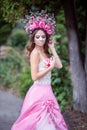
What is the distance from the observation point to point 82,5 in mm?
10273

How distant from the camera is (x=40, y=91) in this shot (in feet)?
20.6

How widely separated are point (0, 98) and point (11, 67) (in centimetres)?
336

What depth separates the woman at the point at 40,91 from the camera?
6227 millimetres

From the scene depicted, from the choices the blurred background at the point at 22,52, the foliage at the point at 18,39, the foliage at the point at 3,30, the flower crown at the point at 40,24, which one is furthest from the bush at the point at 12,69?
the flower crown at the point at 40,24

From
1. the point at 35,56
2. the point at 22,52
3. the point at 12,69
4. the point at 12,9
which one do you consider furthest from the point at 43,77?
the point at 22,52

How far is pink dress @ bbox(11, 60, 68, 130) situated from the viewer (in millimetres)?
6258

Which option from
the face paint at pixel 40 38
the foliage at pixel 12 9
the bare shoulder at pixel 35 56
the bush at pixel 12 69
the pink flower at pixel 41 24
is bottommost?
the bush at pixel 12 69

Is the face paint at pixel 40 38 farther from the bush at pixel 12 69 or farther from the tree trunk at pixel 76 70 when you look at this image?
the bush at pixel 12 69

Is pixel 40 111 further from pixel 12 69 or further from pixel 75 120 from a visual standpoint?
pixel 12 69

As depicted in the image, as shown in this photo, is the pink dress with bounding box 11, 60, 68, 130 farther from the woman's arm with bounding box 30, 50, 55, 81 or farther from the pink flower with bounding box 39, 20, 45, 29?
the pink flower with bounding box 39, 20, 45, 29

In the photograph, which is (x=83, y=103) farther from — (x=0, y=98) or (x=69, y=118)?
(x=0, y=98)

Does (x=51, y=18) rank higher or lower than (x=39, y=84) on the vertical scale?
higher

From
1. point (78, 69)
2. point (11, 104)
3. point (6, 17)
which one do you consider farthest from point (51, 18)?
point (11, 104)

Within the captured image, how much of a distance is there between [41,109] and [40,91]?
25 cm
